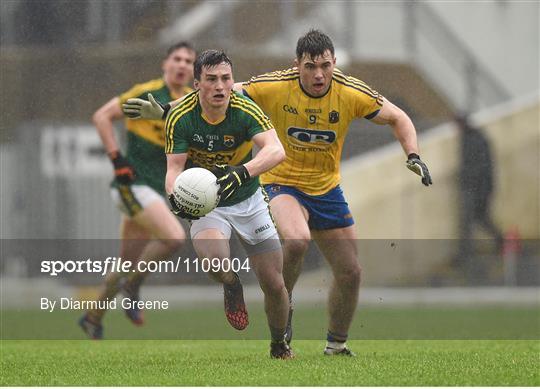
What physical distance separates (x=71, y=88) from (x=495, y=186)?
424 cm

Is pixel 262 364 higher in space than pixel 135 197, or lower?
lower

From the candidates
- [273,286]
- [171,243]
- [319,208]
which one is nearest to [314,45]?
[319,208]

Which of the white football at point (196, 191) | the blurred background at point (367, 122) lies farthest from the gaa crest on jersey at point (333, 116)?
the blurred background at point (367, 122)

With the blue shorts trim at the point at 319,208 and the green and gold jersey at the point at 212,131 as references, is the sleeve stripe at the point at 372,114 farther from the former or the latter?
the green and gold jersey at the point at 212,131

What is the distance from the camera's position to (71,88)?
12.4m

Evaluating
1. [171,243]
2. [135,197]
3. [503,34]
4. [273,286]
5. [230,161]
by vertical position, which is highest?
[503,34]

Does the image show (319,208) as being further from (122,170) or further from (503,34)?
(503,34)

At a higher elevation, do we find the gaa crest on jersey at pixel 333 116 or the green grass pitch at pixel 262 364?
the gaa crest on jersey at pixel 333 116

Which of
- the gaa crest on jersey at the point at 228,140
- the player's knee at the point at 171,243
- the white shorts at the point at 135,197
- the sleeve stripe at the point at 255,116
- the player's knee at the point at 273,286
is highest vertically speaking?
the sleeve stripe at the point at 255,116

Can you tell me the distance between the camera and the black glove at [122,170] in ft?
37.1

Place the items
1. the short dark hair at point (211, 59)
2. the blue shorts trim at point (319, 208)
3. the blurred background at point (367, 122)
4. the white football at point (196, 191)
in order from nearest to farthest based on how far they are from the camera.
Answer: the white football at point (196, 191), the short dark hair at point (211, 59), the blue shorts trim at point (319, 208), the blurred background at point (367, 122)

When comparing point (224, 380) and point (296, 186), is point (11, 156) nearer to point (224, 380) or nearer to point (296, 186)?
point (296, 186)

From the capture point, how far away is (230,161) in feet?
28.3

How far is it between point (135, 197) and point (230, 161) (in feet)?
9.72
